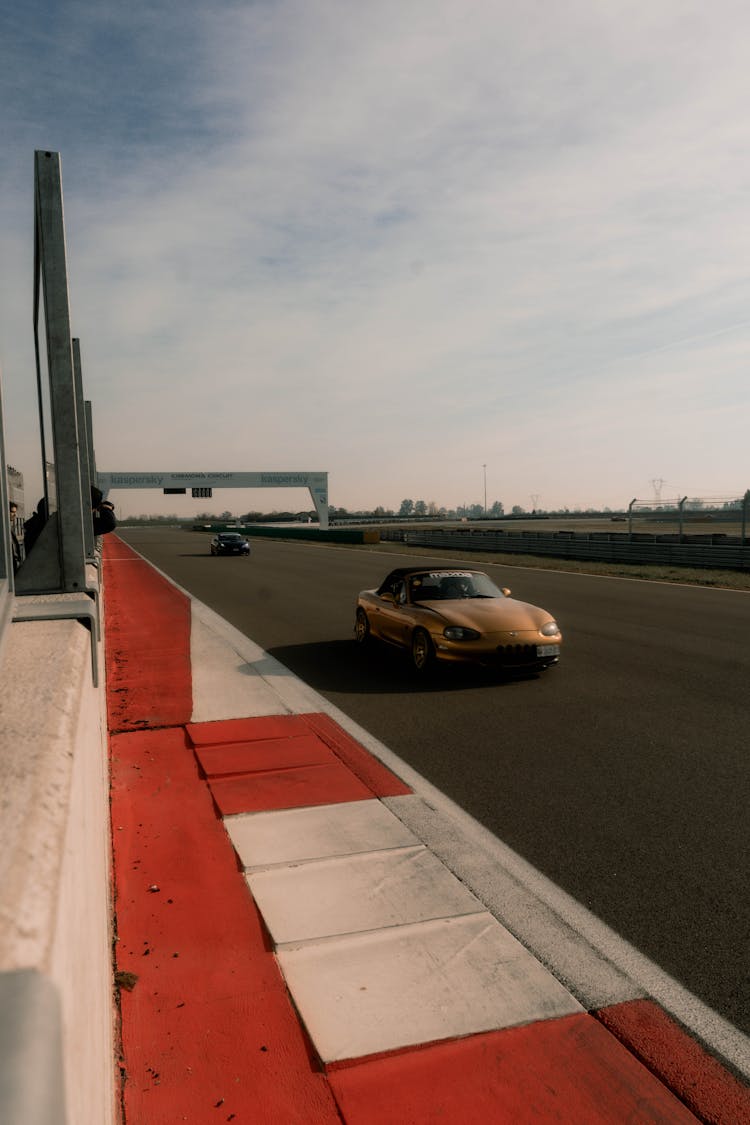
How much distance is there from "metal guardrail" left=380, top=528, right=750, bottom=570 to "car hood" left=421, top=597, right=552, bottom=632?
17.3 m

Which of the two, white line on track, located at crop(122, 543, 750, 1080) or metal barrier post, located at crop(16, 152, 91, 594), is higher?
metal barrier post, located at crop(16, 152, 91, 594)

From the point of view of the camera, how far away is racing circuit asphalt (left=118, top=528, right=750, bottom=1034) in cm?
413

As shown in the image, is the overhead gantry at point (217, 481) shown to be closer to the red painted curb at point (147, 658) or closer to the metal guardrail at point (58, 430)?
the red painted curb at point (147, 658)

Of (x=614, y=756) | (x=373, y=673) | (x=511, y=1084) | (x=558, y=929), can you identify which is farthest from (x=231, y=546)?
(x=511, y=1084)

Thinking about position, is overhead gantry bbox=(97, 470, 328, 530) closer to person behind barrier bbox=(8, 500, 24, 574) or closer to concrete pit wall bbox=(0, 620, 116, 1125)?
person behind barrier bbox=(8, 500, 24, 574)

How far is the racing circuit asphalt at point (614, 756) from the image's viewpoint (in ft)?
13.6

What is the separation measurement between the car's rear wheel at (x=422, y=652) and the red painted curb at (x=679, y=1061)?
6434mm

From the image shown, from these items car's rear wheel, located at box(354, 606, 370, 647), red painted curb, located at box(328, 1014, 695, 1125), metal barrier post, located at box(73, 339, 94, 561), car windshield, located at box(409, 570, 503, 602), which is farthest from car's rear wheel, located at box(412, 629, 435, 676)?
red painted curb, located at box(328, 1014, 695, 1125)

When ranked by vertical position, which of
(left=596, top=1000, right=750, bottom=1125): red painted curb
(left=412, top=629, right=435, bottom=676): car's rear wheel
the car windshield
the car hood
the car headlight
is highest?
the car windshield

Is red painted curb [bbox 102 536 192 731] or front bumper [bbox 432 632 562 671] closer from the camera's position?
red painted curb [bbox 102 536 192 731]

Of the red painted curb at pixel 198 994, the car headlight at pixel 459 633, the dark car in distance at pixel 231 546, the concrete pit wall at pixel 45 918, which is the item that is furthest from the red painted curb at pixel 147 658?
the dark car in distance at pixel 231 546

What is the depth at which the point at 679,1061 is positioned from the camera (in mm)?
2994

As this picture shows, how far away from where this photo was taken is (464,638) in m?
9.37

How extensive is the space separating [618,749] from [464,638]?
9.31 ft
